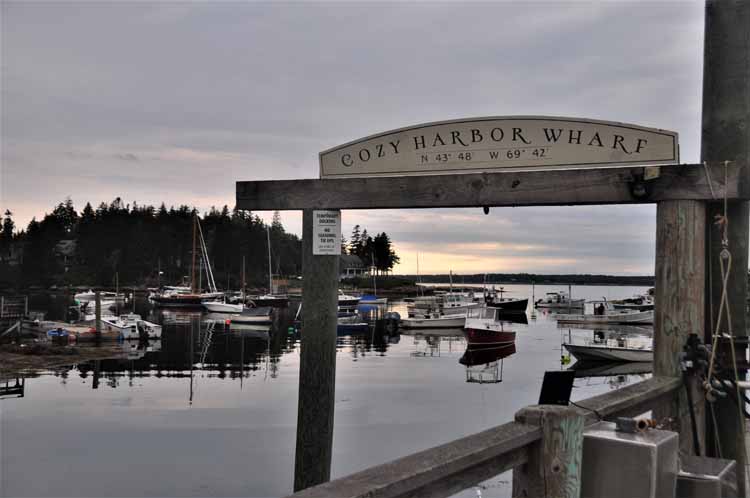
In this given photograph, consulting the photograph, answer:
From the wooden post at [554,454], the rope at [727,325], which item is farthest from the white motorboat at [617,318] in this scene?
the wooden post at [554,454]

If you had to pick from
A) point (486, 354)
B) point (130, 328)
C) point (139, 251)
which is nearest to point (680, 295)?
point (486, 354)

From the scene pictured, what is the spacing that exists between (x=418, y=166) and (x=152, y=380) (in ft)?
103

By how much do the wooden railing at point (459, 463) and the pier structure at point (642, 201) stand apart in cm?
57

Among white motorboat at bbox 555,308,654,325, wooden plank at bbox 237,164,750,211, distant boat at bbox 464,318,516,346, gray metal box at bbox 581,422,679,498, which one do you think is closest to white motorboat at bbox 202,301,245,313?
white motorboat at bbox 555,308,654,325

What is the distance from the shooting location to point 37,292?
484ft

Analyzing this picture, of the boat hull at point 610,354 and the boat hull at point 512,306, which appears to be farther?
the boat hull at point 512,306

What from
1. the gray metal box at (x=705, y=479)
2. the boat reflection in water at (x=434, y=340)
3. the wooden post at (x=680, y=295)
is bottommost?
the boat reflection in water at (x=434, y=340)

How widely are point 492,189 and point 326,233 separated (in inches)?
56.1

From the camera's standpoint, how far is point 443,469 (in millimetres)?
2350

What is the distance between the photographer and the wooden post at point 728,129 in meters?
4.74

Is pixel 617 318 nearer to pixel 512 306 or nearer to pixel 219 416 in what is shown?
pixel 512 306

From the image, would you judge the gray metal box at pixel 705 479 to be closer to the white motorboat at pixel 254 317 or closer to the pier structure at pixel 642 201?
the pier structure at pixel 642 201

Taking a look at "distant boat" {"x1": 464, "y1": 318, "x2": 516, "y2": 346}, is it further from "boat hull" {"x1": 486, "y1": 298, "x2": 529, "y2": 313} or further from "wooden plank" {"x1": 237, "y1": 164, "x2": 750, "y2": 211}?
"boat hull" {"x1": 486, "y1": 298, "x2": 529, "y2": 313}

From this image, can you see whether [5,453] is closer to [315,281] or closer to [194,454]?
[194,454]
